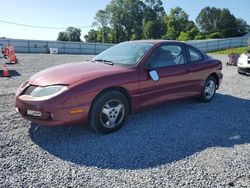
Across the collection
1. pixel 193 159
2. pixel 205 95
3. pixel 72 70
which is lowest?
pixel 193 159

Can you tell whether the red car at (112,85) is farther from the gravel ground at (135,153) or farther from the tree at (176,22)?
the tree at (176,22)

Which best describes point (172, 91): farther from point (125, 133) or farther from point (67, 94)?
point (67, 94)

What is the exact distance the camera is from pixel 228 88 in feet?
27.4

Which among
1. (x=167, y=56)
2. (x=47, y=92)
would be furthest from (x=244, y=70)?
(x=47, y=92)

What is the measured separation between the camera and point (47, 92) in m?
4.00

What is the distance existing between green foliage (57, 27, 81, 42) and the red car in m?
84.3

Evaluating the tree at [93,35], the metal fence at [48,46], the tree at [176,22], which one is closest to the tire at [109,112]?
the metal fence at [48,46]

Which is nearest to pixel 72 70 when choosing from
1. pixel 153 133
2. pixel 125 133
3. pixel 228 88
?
pixel 125 133

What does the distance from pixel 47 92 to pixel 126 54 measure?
1.79 metres

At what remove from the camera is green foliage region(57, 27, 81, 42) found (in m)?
87.6

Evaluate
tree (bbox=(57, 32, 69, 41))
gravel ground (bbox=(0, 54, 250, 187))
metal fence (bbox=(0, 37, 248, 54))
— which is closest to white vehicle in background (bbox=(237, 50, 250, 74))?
gravel ground (bbox=(0, 54, 250, 187))

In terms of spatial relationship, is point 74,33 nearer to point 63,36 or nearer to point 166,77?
point 63,36

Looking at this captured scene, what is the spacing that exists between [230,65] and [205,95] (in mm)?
10226

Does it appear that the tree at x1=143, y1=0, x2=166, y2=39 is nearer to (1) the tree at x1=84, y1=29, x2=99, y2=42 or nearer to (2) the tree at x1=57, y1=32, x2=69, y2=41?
(1) the tree at x1=84, y1=29, x2=99, y2=42
